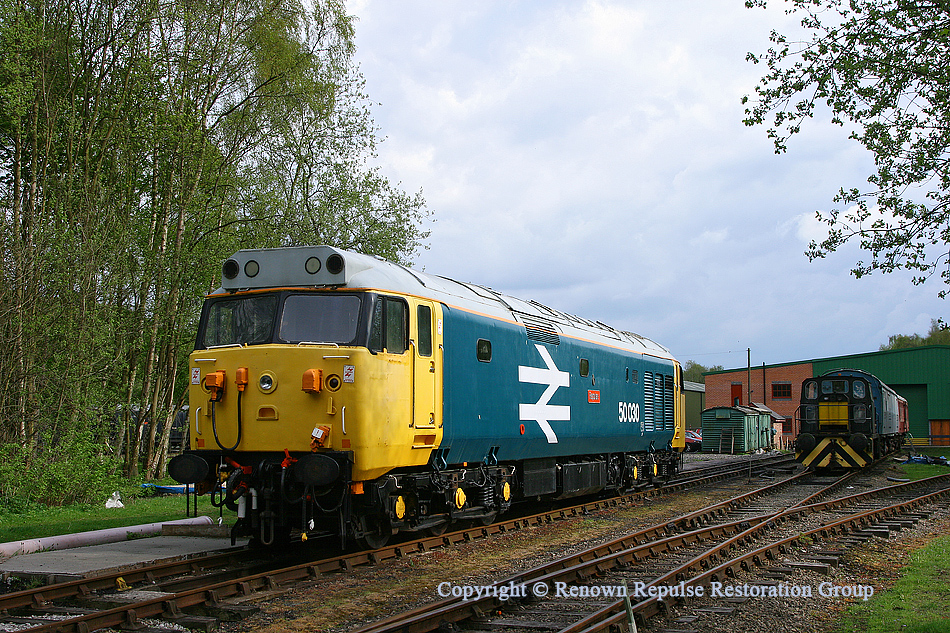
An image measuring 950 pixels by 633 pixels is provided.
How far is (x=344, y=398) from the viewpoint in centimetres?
906

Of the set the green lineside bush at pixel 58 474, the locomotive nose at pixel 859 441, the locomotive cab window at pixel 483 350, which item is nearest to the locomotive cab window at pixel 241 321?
the locomotive cab window at pixel 483 350

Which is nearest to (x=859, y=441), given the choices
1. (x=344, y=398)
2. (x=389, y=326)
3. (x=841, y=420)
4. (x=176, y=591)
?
(x=841, y=420)

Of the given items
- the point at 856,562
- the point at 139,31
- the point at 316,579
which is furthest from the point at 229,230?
the point at 856,562

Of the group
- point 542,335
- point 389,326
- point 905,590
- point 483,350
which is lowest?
point 905,590

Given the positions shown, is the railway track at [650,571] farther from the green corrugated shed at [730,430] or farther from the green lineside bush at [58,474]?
the green corrugated shed at [730,430]

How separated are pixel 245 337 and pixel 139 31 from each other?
1253 cm

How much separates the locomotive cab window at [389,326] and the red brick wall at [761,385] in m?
51.5

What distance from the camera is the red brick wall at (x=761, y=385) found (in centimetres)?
5784

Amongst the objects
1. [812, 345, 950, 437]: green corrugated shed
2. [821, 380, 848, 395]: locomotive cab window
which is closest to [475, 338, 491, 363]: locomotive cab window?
[821, 380, 848, 395]: locomotive cab window

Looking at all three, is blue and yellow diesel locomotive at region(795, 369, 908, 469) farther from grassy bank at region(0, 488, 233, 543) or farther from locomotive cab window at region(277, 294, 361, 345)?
locomotive cab window at region(277, 294, 361, 345)

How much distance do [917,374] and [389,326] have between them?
176ft

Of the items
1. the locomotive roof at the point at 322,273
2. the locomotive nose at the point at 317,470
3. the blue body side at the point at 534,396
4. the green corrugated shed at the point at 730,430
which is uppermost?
the locomotive roof at the point at 322,273

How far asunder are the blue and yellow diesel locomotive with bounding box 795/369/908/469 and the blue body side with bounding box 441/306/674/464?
341 inches

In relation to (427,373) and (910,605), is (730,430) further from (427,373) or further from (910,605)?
(910,605)
